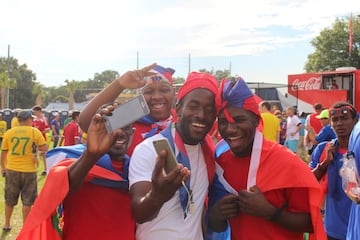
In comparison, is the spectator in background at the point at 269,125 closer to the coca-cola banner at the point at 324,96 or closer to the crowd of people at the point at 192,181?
the coca-cola banner at the point at 324,96

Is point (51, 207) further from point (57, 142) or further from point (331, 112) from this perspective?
point (57, 142)

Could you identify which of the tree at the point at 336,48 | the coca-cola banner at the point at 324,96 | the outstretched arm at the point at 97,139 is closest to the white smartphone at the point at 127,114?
the outstretched arm at the point at 97,139

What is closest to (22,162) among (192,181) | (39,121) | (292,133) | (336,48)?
(39,121)

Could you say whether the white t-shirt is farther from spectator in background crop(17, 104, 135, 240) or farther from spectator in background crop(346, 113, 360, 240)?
spectator in background crop(346, 113, 360, 240)

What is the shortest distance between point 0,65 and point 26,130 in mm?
57333

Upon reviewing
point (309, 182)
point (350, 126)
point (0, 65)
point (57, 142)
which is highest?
point (0, 65)

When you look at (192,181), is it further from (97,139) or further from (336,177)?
(336,177)

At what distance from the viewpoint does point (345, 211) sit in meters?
3.70

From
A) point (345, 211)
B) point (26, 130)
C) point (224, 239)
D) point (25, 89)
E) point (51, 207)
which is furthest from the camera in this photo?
point (25, 89)

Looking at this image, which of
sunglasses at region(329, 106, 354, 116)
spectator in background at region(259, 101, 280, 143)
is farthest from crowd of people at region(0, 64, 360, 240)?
spectator in background at region(259, 101, 280, 143)

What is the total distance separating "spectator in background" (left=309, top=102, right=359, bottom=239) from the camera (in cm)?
371

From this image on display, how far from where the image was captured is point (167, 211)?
2031 mm

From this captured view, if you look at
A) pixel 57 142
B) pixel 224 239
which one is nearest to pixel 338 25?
pixel 57 142

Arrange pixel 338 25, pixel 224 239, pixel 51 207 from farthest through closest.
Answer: pixel 338 25 < pixel 224 239 < pixel 51 207
